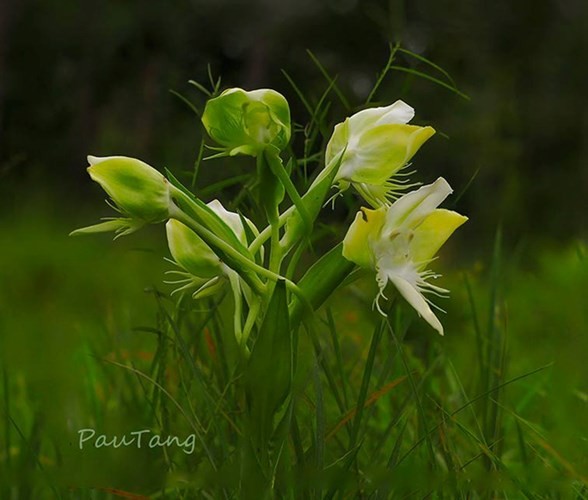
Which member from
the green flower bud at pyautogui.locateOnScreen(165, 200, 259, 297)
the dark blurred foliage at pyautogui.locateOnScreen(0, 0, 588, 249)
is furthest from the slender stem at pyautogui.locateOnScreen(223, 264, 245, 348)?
the dark blurred foliage at pyautogui.locateOnScreen(0, 0, 588, 249)

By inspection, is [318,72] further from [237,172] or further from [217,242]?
[217,242]

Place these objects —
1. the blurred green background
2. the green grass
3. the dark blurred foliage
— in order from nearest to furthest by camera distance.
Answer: the green grass
the blurred green background
the dark blurred foliage

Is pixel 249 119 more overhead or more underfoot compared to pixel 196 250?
more overhead

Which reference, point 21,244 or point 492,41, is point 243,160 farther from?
point 492,41

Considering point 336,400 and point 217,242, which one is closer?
point 217,242

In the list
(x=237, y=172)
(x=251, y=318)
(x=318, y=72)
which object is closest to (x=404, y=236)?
(x=251, y=318)

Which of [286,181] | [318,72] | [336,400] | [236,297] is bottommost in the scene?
[318,72]

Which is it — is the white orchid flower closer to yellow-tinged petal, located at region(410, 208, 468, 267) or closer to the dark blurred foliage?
yellow-tinged petal, located at region(410, 208, 468, 267)

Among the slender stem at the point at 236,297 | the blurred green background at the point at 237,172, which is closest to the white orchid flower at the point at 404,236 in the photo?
the slender stem at the point at 236,297
